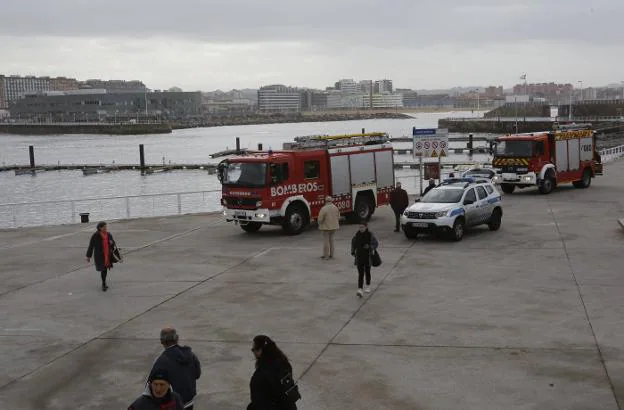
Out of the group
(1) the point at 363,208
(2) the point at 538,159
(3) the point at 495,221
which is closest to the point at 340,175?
(1) the point at 363,208

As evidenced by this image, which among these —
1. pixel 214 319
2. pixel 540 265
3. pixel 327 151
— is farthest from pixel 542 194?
pixel 214 319

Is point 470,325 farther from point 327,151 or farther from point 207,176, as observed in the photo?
point 207,176

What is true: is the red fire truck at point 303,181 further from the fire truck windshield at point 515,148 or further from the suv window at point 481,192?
the fire truck windshield at point 515,148

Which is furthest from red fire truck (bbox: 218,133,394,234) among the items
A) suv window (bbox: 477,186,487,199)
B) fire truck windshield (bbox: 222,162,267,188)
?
suv window (bbox: 477,186,487,199)

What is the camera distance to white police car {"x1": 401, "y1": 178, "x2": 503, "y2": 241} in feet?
70.8

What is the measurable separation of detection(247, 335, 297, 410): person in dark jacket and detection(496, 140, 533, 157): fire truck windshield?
91.4 feet

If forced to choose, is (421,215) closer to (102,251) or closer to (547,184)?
(102,251)

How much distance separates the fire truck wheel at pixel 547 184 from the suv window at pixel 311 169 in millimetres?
12836

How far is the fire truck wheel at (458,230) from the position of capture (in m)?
21.6

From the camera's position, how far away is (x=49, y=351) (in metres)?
12.1

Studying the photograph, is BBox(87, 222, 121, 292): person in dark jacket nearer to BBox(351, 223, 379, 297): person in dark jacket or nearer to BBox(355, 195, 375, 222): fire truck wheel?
BBox(351, 223, 379, 297): person in dark jacket

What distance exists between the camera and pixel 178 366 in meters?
7.55

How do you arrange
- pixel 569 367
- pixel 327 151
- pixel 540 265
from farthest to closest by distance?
pixel 327 151 < pixel 540 265 < pixel 569 367

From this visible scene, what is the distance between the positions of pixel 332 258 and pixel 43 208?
43.3 meters
